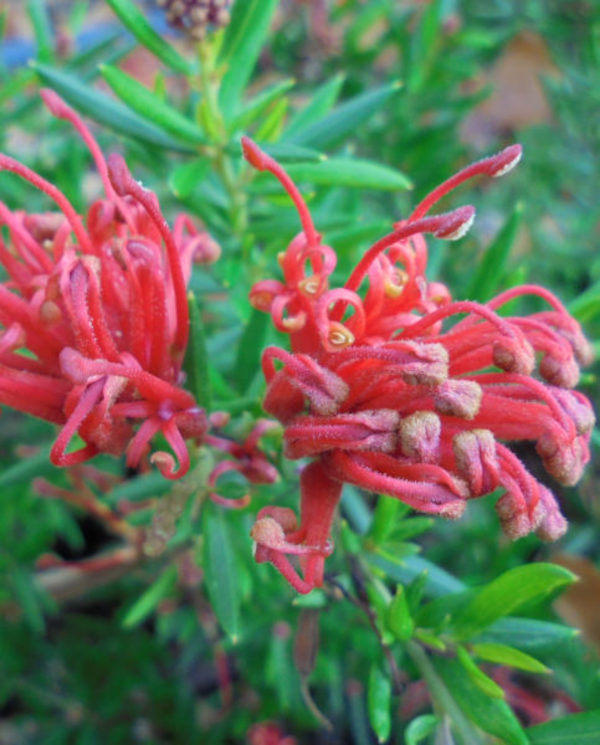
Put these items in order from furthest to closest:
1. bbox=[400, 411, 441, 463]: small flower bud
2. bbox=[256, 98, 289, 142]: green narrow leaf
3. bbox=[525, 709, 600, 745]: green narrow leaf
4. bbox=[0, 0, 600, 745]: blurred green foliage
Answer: bbox=[256, 98, 289, 142]: green narrow leaf < bbox=[0, 0, 600, 745]: blurred green foliage < bbox=[525, 709, 600, 745]: green narrow leaf < bbox=[400, 411, 441, 463]: small flower bud

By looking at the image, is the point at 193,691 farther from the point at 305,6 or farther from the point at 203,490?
the point at 305,6

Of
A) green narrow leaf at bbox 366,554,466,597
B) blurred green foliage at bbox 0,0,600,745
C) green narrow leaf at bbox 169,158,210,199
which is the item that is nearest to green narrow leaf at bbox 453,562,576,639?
blurred green foliage at bbox 0,0,600,745

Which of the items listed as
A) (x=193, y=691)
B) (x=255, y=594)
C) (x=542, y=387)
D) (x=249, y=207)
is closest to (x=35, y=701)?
(x=193, y=691)

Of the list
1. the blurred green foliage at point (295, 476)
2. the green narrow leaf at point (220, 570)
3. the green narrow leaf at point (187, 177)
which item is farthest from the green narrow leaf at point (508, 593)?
the green narrow leaf at point (187, 177)

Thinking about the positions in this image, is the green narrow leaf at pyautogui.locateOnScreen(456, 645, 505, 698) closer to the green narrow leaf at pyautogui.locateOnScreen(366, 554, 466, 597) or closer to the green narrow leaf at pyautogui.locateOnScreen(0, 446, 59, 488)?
the green narrow leaf at pyautogui.locateOnScreen(366, 554, 466, 597)

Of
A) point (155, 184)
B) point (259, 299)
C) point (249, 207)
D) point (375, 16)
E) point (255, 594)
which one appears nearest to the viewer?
point (259, 299)

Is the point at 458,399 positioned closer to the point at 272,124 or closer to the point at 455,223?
the point at 455,223

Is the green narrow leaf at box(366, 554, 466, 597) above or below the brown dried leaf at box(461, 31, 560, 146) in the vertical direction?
below
